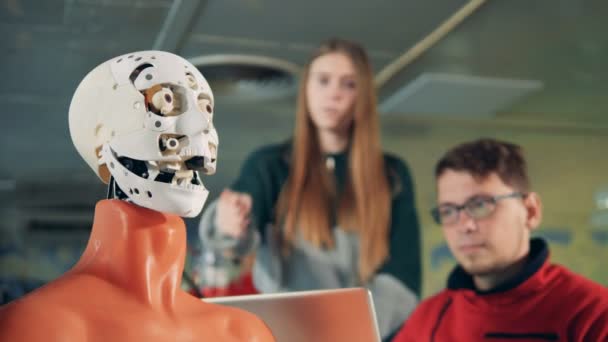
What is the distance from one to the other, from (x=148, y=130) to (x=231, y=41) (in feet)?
5.77

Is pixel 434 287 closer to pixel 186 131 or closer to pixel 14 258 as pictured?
pixel 14 258

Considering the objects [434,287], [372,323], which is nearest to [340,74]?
[434,287]

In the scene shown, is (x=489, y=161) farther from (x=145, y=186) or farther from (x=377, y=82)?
(x=145, y=186)

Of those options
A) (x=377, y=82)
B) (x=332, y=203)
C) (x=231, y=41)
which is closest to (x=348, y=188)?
(x=332, y=203)

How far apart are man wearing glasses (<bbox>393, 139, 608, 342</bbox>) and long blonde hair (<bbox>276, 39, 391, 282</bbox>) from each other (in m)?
0.28

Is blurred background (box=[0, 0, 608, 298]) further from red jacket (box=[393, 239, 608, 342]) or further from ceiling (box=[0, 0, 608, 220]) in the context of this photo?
red jacket (box=[393, 239, 608, 342])

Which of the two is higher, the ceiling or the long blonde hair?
the ceiling

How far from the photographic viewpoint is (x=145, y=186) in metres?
1.40

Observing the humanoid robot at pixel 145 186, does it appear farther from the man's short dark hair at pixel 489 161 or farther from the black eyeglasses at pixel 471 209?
the man's short dark hair at pixel 489 161

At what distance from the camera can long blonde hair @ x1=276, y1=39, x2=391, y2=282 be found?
3213 millimetres

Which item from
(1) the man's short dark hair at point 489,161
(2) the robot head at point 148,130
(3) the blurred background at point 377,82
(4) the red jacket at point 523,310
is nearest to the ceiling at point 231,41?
(3) the blurred background at point 377,82

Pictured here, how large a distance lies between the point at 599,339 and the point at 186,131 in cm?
199

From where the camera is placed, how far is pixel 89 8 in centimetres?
282

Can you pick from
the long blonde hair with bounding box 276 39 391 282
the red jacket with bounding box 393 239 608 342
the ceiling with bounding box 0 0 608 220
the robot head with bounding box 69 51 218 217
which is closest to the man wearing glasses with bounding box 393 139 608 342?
the red jacket with bounding box 393 239 608 342
